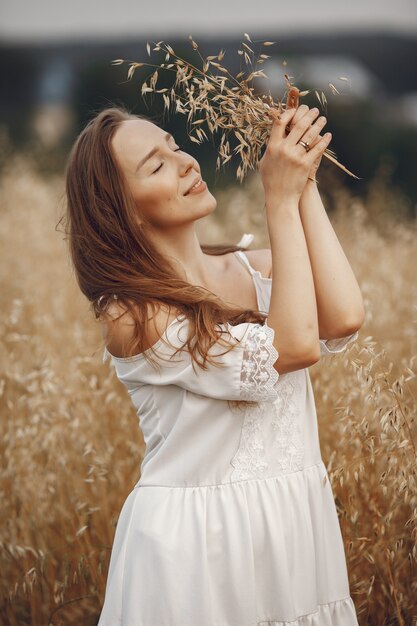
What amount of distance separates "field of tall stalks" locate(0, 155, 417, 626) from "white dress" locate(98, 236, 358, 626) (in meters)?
0.20

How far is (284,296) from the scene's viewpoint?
162 cm

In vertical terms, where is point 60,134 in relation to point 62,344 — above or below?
above

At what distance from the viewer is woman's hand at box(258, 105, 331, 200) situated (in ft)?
5.36

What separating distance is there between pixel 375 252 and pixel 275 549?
8.66ft

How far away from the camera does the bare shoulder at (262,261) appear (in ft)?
6.83

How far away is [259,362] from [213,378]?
0.11m

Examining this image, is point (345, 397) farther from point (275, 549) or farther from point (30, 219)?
point (30, 219)

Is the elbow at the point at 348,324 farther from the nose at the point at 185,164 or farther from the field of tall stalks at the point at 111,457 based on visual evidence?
the nose at the point at 185,164

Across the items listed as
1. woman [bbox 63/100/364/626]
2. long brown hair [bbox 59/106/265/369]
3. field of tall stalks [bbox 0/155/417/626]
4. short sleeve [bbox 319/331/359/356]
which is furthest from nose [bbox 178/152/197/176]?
field of tall stalks [bbox 0/155/417/626]

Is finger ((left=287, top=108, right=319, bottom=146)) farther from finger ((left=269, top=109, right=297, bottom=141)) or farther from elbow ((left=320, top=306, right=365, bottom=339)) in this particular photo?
elbow ((left=320, top=306, right=365, bottom=339))

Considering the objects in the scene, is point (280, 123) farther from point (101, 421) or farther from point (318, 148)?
point (101, 421)

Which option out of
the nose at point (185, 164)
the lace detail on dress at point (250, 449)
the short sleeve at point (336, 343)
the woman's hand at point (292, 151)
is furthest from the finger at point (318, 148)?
the lace detail on dress at point (250, 449)

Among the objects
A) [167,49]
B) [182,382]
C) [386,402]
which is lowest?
[386,402]

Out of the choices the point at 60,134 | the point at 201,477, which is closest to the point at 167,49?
the point at 201,477
